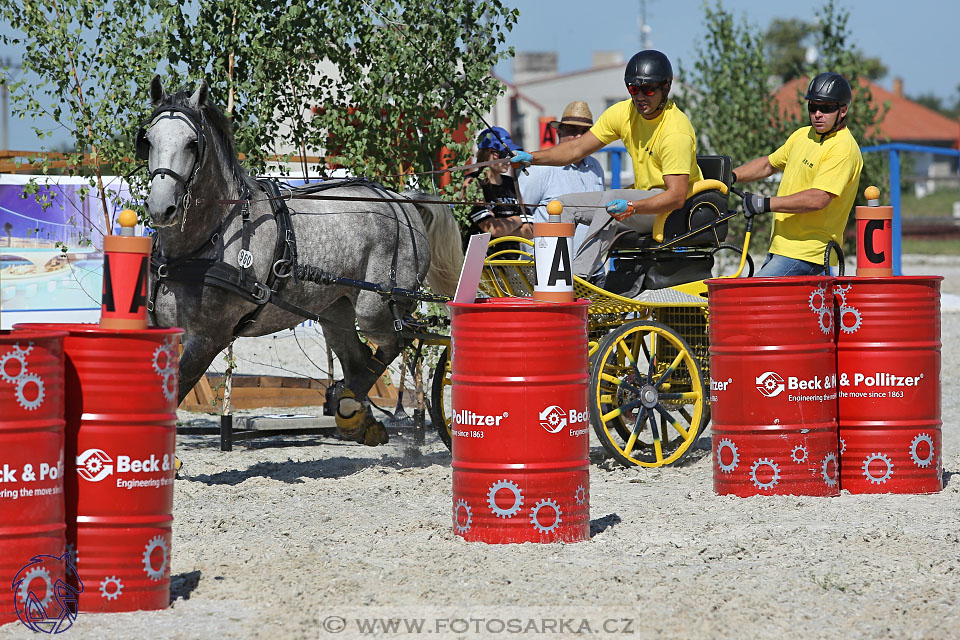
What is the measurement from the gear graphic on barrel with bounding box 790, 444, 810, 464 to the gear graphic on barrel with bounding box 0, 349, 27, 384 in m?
3.80

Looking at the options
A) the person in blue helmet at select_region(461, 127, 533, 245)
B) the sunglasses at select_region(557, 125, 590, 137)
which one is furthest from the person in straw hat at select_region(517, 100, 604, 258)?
the person in blue helmet at select_region(461, 127, 533, 245)

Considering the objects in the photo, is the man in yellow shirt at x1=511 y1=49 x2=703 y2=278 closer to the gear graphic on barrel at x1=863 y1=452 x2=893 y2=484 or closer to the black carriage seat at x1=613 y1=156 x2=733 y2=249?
the black carriage seat at x1=613 y1=156 x2=733 y2=249

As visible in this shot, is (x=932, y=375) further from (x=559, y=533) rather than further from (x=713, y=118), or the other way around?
(x=713, y=118)

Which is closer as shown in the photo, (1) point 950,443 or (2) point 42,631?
(2) point 42,631

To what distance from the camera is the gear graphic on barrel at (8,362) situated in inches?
149

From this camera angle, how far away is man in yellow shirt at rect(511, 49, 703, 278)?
6957 mm

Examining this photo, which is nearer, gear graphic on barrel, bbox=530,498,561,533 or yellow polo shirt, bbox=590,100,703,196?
gear graphic on barrel, bbox=530,498,561,533

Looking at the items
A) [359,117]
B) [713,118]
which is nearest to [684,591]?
[359,117]

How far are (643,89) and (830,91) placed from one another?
1.03 meters

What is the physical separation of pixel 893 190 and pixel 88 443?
1222 centimetres

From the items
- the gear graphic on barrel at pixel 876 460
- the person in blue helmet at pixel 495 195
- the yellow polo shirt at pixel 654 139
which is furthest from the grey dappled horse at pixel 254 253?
the gear graphic on barrel at pixel 876 460

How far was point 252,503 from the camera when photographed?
20.1 ft

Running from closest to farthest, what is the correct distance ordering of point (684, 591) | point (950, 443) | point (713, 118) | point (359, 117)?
point (684, 591) → point (950, 443) → point (359, 117) → point (713, 118)

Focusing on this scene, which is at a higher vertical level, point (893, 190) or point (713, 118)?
point (713, 118)
